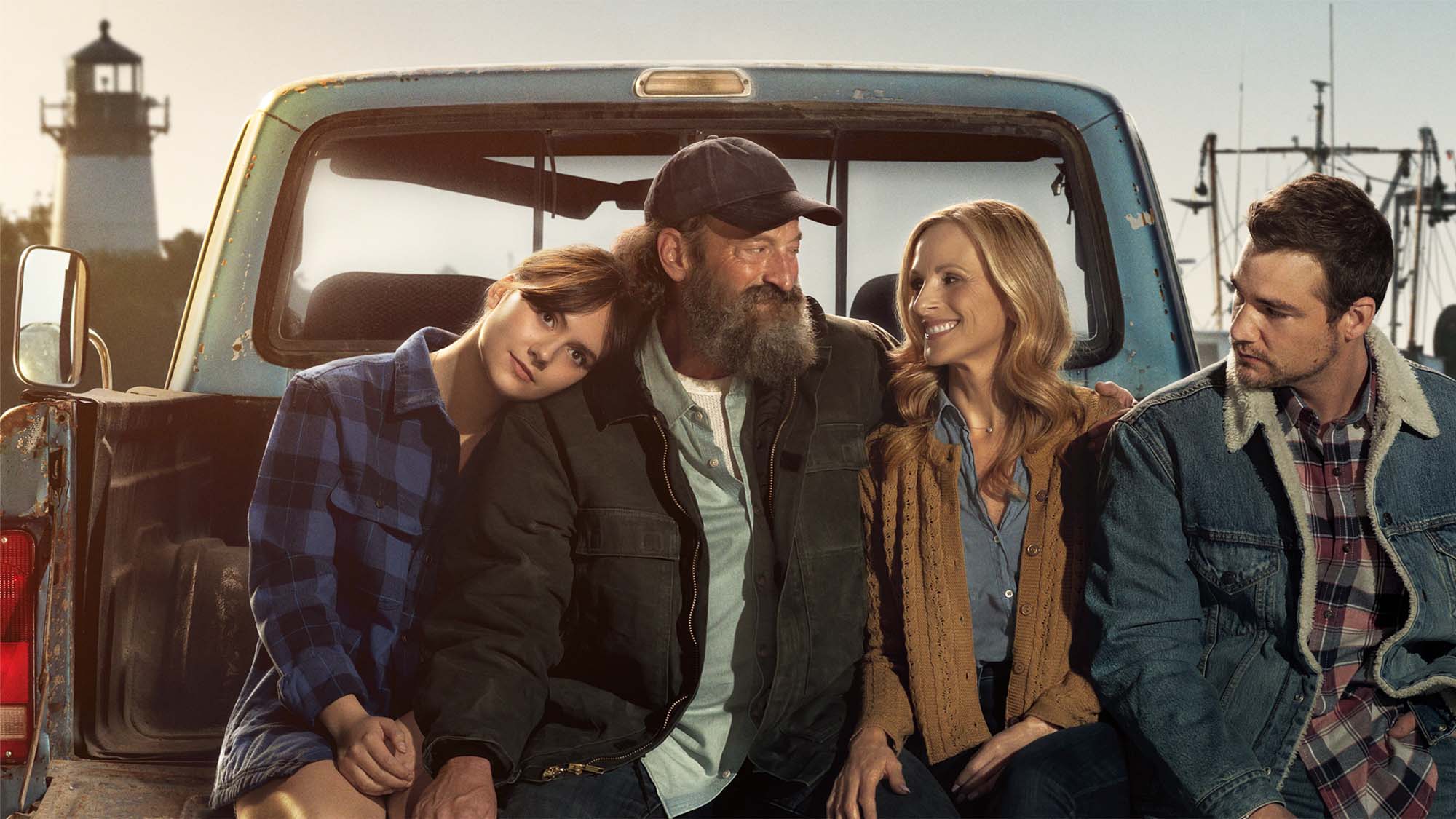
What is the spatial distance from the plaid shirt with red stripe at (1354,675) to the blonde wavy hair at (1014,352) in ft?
1.53

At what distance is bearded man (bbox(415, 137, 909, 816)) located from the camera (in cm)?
241

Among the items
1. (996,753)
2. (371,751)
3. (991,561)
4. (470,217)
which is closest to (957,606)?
(991,561)

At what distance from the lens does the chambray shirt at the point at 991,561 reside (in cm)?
254

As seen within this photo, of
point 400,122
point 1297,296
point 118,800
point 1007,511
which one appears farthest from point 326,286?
point 1297,296

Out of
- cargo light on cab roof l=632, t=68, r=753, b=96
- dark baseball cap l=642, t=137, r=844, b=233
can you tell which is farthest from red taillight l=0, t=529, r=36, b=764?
cargo light on cab roof l=632, t=68, r=753, b=96

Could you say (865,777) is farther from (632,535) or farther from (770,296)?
(770,296)

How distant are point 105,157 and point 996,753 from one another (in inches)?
2577

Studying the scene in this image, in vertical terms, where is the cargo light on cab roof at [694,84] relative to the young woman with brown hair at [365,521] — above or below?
above

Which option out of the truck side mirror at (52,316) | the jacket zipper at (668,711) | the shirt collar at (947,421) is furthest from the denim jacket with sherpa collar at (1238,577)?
the truck side mirror at (52,316)

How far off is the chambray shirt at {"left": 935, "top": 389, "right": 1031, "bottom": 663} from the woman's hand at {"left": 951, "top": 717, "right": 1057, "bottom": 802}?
0.14 meters

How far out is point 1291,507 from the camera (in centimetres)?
233

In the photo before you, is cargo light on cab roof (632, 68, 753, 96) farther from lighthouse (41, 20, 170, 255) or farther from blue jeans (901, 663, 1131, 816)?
lighthouse (41, 20, 170, 255)

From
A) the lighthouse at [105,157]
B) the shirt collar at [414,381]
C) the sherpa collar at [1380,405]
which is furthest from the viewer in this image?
the lighthouse at [105,157]

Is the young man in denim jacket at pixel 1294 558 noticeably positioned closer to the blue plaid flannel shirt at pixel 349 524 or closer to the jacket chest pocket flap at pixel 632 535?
the jacket chest pocket flap at pixel 632 535
